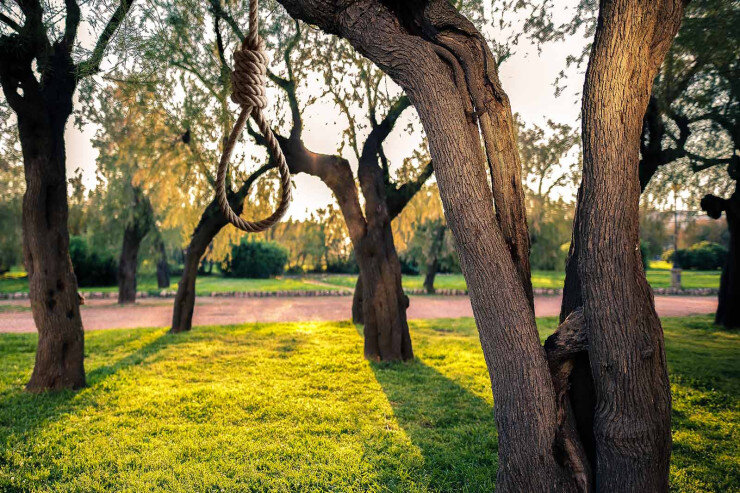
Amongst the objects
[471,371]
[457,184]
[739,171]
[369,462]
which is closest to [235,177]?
[471,371]

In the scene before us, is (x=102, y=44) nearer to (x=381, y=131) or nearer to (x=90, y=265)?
(x=381, y=131)

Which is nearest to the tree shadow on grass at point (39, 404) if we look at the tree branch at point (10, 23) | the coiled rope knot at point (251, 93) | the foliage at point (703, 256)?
the coiled rope knot at point (251, 93)

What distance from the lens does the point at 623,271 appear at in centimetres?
222

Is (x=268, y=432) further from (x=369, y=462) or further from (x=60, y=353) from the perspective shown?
(x=60, y=353)

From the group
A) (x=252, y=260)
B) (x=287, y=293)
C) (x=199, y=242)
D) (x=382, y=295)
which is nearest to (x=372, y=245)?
(x=382, y=295)

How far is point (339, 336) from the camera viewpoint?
31.7ft

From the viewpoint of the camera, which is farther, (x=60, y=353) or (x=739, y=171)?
(x=739, y=171)

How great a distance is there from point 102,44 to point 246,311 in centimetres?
1102

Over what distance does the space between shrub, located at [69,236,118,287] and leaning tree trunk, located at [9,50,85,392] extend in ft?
58.7

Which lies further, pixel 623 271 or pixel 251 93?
pixel 623 271

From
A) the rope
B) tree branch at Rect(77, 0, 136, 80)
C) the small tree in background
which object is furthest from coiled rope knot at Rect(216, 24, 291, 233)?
the small tree in background

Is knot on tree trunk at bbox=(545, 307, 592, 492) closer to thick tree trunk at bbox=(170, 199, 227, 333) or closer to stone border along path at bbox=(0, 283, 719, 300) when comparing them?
thick tree trunk at bbox=(170, 199, 227, 333)

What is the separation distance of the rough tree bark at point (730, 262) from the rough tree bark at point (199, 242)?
11.0m

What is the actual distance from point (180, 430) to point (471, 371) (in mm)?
4336
